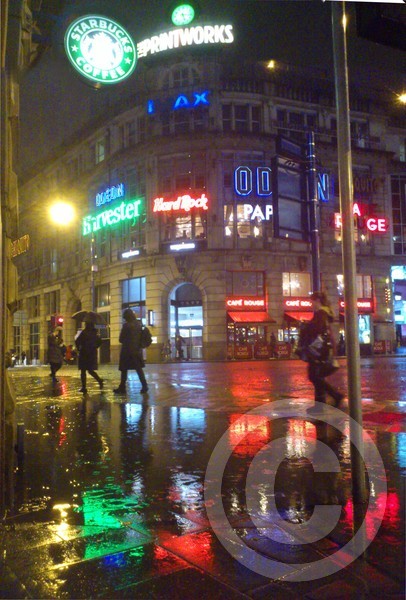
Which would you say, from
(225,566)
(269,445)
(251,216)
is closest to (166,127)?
(251,216)

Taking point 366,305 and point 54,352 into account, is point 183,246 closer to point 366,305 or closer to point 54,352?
point 366,305

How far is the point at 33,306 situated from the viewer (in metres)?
53.6

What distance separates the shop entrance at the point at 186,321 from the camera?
116 feet

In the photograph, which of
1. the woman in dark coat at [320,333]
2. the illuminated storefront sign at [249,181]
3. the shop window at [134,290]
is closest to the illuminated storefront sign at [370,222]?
the illuminated storefront sign at [249,181]

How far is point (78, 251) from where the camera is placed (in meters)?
44.6

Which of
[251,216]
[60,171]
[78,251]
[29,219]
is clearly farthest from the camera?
[29,219]

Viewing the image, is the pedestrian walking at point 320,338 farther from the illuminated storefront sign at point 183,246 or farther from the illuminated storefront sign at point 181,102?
the illuminated storefront sign at point 181,102

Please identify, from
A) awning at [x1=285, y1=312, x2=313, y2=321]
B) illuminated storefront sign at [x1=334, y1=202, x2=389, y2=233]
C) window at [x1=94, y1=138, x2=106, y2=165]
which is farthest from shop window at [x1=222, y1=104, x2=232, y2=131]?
awning at [x1=285, y1=312, x2=313, y2=321]

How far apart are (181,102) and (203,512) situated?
35.2 m

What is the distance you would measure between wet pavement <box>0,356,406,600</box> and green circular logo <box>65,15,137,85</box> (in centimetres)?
412

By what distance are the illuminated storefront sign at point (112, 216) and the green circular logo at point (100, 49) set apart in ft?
99.9

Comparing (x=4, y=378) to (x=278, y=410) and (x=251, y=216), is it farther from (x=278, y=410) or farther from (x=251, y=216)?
(x=251, y=216)

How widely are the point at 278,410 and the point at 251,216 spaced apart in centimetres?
2748

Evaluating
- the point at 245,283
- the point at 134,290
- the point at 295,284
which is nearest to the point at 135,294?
the point at 134,290
